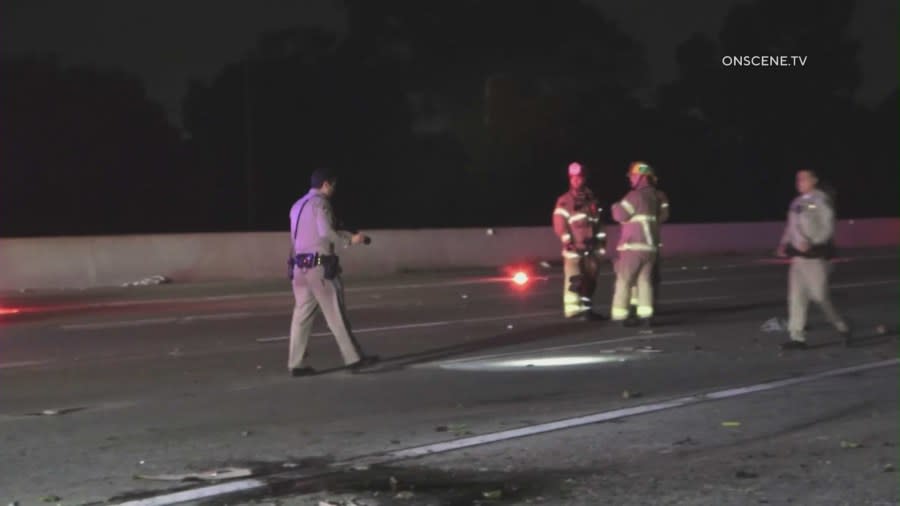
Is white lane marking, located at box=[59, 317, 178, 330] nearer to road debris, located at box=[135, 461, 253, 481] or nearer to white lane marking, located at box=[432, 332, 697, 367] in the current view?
white lane marking, located at box=[432, 332, 697, 367]

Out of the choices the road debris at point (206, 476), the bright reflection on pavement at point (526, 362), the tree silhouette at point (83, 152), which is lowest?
the road debris at point (206, 476)

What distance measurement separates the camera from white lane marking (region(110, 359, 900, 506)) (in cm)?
660

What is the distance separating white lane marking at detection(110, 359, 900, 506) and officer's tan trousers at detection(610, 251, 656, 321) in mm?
3009

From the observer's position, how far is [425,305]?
17.3 metres

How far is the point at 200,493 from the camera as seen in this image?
6613mm

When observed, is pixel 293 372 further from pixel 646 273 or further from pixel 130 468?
pixel 646 273

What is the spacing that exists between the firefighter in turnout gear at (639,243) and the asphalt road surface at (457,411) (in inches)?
14.9

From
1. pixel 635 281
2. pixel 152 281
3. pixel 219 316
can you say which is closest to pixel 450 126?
pixel 152 281

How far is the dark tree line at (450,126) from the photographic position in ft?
128

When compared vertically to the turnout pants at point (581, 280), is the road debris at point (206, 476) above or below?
below

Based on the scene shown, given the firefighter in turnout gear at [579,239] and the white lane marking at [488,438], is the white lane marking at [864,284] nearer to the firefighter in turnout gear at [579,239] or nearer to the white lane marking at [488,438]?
the firefighter in turnout gear at [579,239]

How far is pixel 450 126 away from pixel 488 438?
1505 inches

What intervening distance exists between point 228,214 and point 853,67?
28.3 metres


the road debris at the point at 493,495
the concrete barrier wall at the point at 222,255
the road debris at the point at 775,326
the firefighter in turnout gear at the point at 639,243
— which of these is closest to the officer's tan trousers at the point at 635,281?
the firefighter in turnout gear at the point at 639,243
